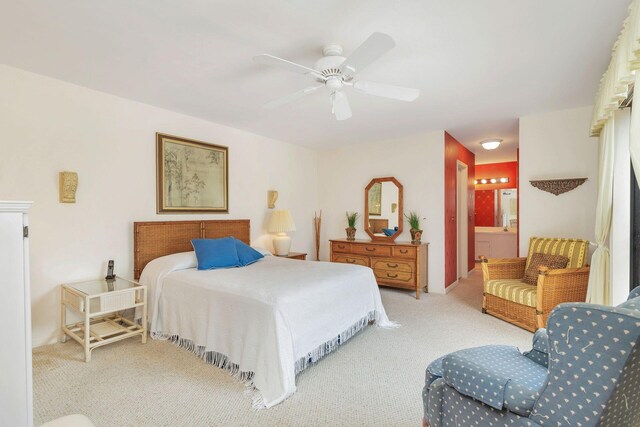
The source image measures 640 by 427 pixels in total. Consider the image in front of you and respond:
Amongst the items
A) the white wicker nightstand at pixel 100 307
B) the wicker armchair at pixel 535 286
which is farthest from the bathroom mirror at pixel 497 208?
the white wicker nightstand at pixel 100 307

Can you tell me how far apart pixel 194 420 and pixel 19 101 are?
9.65 ft

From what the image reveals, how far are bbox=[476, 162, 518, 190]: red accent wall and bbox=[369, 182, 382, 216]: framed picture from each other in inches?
141

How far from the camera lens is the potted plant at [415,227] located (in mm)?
4512

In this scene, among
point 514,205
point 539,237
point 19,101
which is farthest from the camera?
point 514,205

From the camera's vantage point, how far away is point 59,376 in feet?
7.31

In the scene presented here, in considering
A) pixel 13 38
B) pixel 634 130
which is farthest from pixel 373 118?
pixel 13 38

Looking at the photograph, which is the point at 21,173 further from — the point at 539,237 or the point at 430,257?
the point at 539,237

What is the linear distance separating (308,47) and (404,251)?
3.13 meters

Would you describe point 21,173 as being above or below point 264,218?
above

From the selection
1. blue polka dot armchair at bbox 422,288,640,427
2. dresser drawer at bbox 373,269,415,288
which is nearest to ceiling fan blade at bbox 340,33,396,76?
blue polka dot armchair at bbox 422,288,640,427

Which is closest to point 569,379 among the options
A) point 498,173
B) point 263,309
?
point 263,309

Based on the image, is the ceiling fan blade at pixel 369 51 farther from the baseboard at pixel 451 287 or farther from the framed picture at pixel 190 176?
the baseboard at pixel 451 287

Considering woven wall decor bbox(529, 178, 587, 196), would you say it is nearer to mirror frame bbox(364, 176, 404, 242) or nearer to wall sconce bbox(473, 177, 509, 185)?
mirror frame bbox(364, 176, 404, 242)

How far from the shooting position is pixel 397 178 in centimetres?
499
